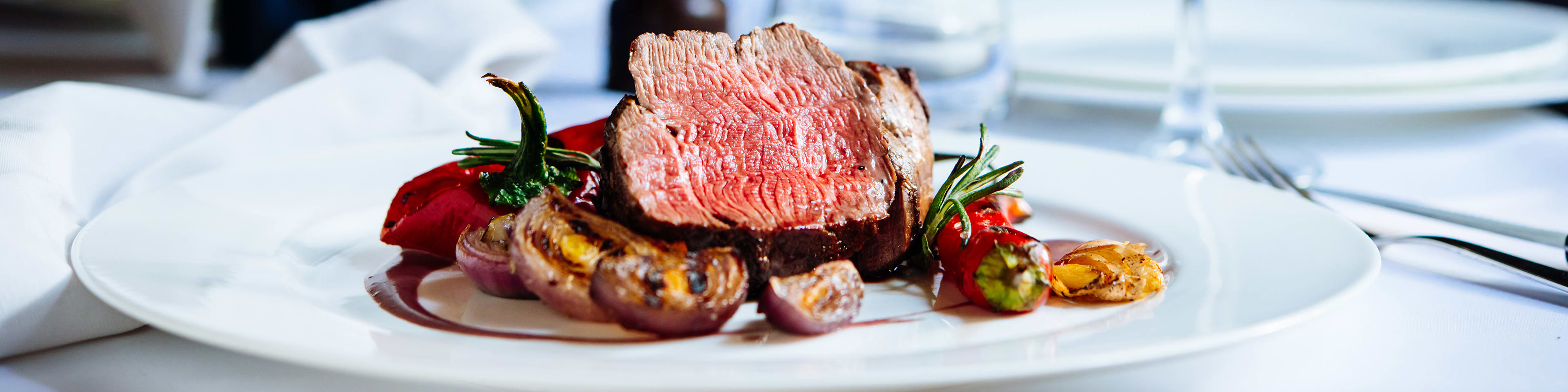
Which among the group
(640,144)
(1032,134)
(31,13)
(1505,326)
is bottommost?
(31,13)

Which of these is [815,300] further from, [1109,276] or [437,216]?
[437,216]

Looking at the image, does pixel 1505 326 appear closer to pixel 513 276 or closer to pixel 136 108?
pixel 513 276

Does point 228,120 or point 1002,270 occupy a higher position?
point 1002,270

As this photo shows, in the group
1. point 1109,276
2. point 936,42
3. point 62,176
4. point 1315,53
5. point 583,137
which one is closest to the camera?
point 1109,276

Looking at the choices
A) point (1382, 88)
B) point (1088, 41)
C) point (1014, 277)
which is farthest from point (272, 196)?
point (1088, 41)

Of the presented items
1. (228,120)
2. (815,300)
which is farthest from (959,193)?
(228,120)

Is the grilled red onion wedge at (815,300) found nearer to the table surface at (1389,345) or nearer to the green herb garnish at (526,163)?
the table surface at (1389,345)

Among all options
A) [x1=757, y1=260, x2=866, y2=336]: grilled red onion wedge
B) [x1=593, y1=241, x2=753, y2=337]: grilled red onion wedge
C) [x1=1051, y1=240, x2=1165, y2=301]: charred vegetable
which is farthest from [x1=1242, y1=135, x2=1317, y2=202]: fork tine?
[x1=593, y1=241, x2=753, y2=337]: grilled red onion wedge
